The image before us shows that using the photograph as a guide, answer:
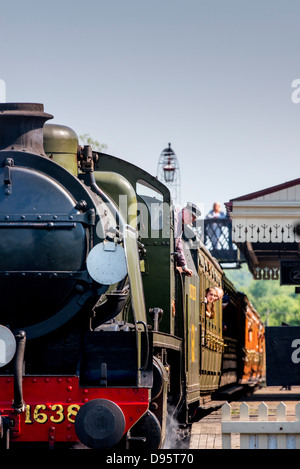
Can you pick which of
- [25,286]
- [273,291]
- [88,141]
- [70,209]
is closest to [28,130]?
[70,209]

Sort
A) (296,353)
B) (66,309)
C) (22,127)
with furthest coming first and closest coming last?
(296,353)
(22,127)
(66,309)

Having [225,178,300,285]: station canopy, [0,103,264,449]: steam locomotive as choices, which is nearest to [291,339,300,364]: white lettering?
[225,178,300,285]: station canopy

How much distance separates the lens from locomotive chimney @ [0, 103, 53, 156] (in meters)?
6.98

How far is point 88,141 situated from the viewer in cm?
2641

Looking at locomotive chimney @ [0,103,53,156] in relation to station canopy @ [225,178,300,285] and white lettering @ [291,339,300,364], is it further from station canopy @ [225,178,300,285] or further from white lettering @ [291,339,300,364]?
station canopy @ [225,178,300,285]

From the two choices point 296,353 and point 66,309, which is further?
point 296,353

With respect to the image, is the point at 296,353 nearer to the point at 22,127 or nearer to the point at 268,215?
the point at 268,215

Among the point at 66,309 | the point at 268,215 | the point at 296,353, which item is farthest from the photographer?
the point at 268,215

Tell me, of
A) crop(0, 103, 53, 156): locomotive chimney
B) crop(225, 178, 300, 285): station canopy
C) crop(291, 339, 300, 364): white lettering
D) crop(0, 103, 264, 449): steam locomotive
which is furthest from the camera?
crop(225, 178, 300, 285): station canopy

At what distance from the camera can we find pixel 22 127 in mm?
7008

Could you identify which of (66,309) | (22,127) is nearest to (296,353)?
(66,309)

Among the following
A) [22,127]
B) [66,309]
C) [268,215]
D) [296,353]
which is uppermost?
[268,215]

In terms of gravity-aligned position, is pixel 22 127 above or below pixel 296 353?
above
